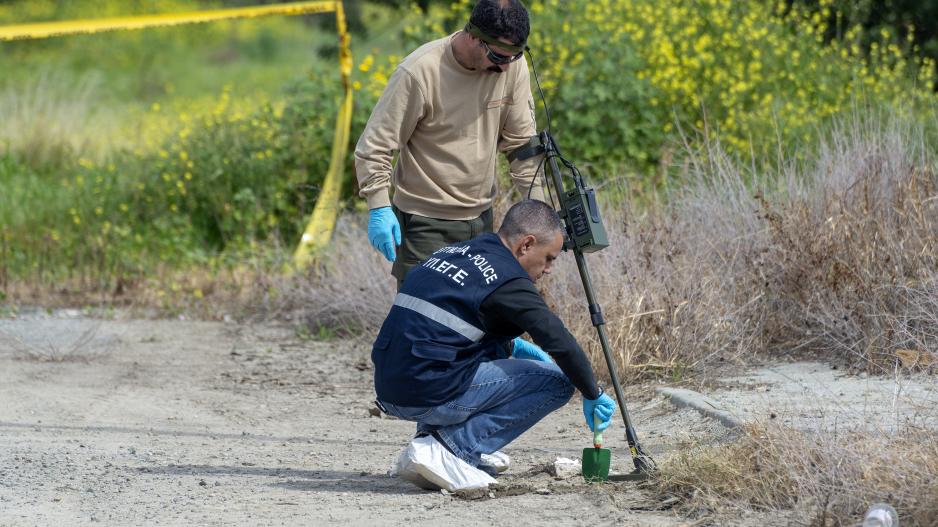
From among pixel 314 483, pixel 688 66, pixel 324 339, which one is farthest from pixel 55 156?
pixel 314 483

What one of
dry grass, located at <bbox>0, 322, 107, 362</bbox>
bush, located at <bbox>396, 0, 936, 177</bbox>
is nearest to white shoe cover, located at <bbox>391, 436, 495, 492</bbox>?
dry grass, located at <bbox>0, 322, 107, 362</bbox>

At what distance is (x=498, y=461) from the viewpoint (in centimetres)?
507

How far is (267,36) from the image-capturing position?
3350 cm

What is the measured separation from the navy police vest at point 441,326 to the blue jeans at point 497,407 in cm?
9

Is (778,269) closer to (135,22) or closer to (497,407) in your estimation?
(497,407)

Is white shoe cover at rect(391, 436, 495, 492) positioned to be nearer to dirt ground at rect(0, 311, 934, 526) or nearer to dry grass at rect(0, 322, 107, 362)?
dirt ground at rect(0, 311, 934, 526)

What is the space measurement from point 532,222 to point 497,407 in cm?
71

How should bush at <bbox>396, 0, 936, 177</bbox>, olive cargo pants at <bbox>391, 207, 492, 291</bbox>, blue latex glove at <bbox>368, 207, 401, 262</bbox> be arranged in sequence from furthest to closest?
bush at <bbox>396, 0, 936, 177</bbox>, olive cargo pants at <bbox>391, 207, 492, 291</bbox>, blue latex glove at <bbox>368, 207, 401, 262</bbox>

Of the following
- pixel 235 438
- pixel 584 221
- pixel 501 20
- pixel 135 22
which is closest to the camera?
pixel 584 221

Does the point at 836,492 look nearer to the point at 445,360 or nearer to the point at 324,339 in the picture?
the point at 445,360

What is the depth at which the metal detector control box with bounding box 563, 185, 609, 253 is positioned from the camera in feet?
15.5

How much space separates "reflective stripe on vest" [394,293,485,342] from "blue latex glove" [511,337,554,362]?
515 mm

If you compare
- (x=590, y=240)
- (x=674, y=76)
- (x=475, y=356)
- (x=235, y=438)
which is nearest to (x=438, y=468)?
(x=475, y=356)

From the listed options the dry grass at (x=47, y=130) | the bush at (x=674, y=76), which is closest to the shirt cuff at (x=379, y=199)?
the bush at (x=674, y=76)
